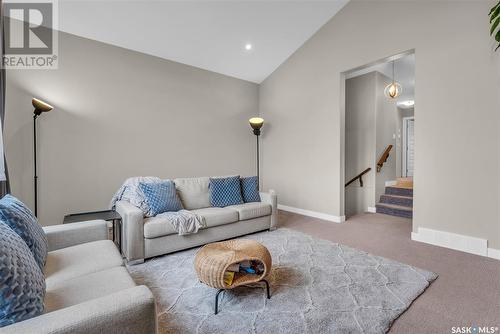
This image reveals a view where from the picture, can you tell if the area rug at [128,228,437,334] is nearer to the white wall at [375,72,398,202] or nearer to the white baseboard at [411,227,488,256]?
the white baseboard at [411,227,488,256]

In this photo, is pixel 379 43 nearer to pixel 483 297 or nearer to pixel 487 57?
pixel 487 57

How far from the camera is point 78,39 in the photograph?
11.2 feet

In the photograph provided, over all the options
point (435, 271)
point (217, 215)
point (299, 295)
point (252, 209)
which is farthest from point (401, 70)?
point (299, 295)

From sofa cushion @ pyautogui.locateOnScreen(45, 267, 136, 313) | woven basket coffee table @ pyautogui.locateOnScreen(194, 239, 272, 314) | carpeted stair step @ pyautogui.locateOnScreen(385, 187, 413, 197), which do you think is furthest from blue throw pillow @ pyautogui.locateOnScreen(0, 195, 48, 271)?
carpeted stair step @ pyautogui.locateOnScreen(385, 187, 413, 197)

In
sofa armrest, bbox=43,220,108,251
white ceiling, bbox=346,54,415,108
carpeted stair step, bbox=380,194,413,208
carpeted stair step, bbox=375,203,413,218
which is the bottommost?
carpeted stair step, bbox=375,203,413,218

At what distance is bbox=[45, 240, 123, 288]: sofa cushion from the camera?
1.50m

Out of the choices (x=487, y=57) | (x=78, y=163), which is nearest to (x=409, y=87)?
(x=487, y=57)

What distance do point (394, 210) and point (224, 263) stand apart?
408cm

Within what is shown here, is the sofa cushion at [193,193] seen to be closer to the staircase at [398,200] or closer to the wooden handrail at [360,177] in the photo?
the wooden handrail at [360,177]

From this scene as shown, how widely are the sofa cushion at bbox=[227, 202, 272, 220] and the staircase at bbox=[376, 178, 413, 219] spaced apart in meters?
2.62

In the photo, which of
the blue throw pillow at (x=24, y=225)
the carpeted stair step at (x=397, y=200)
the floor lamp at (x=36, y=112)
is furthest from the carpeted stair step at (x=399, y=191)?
the floor lamp at (x=36, y=112)

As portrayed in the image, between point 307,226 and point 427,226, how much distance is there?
5.25 ft

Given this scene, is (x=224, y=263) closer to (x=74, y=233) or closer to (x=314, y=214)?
(x=74, y=233)

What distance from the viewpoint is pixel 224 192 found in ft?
11.6
